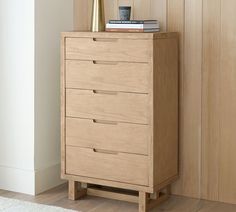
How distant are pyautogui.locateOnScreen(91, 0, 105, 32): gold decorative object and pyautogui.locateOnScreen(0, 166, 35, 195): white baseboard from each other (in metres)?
0.87

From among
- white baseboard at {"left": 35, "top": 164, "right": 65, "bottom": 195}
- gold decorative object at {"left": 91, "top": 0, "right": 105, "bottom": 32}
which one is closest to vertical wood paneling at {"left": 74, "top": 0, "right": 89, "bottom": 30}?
gold decorative object at {"left": 91, "top": 0, "right": 105, "bottom": 32}

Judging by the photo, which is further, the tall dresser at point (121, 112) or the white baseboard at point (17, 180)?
the white baseboard at point (17, 180)

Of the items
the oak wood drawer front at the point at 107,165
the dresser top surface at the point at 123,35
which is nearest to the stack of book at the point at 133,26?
the dresser top surface at the point at 123,35

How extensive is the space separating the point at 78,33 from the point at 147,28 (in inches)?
14.0

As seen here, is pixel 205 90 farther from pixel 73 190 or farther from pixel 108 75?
pixel 73 190

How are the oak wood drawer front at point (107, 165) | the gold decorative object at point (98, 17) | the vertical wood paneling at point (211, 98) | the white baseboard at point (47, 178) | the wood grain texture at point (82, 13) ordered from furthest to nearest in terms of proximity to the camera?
the wood grain texture at point (82, 13)
the white baseboard at point (47, 178)
the gold decorative object at point (98, 17)
the vertical wood paneling at point (211, 98)
the oak wood drawer front at point (107, 165)

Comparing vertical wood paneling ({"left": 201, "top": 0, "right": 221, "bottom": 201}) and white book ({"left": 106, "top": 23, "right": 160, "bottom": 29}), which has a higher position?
white book ({"left": 106, "top": 23, "right": 160, "bottom": 29})

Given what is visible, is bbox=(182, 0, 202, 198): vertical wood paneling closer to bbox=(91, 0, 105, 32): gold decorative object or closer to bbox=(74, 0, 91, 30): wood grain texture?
bbox=(91, 0, 105, 32): gold decorative object

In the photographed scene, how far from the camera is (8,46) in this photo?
3178 millimetres

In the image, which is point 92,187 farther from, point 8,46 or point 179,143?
point 8,46

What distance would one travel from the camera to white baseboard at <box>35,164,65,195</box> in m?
3.20

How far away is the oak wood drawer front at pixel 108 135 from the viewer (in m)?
2.85

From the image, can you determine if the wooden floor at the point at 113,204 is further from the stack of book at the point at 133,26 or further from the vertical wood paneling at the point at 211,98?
the stack of book at the point at 133,26

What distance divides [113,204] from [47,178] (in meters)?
0.47
